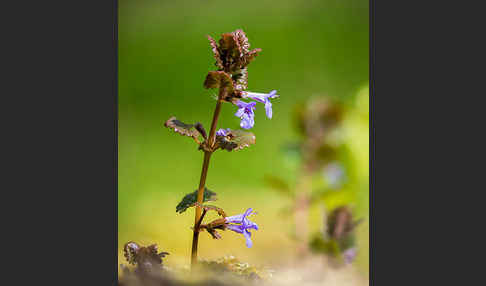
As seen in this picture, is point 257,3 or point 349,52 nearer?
point 257,3

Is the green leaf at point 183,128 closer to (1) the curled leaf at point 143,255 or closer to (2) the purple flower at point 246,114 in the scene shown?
(2) the purple flower at point 246,114

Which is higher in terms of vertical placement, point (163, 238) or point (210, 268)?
point (163, 238)

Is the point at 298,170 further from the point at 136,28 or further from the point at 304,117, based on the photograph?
the point at 136,28

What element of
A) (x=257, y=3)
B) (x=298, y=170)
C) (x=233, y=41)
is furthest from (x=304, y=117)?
(x=233, y=41)

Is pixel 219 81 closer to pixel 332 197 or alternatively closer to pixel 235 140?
pixel 235 140

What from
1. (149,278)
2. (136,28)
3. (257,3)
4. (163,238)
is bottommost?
(149,278)

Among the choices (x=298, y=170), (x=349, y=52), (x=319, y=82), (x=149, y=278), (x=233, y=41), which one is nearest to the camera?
(x=149, y=278)

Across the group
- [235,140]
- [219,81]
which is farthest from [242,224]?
[219,81]
